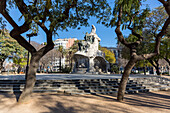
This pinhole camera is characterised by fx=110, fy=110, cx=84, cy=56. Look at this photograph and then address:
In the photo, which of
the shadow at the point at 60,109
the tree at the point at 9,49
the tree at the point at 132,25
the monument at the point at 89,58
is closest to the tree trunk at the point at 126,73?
the tree at the point at 132,25

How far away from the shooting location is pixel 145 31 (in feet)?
63.3

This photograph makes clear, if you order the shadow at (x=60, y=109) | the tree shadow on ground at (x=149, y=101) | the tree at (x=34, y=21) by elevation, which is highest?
the tree at (x=34, y=21)

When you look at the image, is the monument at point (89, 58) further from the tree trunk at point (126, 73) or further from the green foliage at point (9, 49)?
the green foliage at point (9, 49)

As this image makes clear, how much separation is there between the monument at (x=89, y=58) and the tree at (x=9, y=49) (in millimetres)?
16796

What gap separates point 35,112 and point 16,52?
30062 mm

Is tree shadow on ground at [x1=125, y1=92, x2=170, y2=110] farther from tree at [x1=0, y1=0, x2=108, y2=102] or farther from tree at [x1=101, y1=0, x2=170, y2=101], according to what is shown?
tree at [x1=0, y1=0, x2=108, y2=102]

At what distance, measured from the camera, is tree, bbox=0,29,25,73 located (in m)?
26.4

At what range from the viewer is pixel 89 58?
21609 mm

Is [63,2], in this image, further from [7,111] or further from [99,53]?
[99,53]

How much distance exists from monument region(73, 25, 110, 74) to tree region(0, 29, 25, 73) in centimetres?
1680

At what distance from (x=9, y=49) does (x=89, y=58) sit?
66.4 feet

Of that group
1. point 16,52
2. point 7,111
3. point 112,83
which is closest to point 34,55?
point 7,111

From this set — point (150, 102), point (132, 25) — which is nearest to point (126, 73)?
point (150, 102)

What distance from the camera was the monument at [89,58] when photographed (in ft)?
70.3
